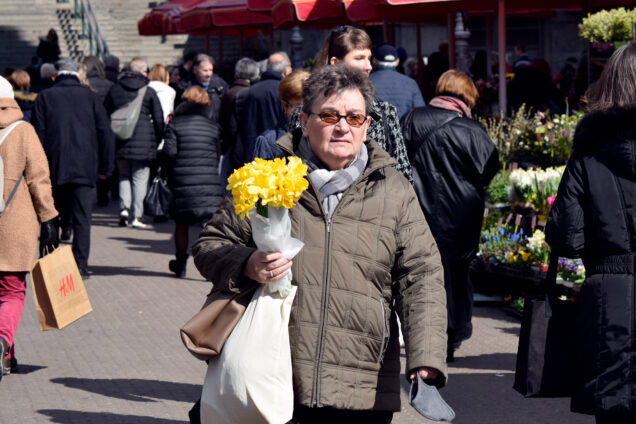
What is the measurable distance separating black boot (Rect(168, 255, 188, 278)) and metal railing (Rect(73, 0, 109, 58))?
67.4 feet

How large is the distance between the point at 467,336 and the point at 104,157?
4.50 meters

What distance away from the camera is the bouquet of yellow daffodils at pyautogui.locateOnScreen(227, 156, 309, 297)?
3221 millimetres

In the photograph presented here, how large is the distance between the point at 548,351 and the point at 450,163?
102 inches

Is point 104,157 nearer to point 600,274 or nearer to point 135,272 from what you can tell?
point 135,272

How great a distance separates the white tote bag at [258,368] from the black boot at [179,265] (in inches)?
266

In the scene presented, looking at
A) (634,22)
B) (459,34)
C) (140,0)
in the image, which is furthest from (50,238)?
(140,0)

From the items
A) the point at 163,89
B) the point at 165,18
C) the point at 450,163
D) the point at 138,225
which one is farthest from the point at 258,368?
the point at 165,18

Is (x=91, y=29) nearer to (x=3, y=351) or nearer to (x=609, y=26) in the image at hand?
(x=609, y=26)

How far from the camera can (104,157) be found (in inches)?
403

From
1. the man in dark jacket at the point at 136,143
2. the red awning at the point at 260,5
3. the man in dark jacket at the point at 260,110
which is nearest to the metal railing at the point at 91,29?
the red awning at the point at 260,5

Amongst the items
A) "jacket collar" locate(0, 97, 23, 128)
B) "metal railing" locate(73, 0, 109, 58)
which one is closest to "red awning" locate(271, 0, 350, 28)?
"jacket collar" locate(0, 97, 23, 128)

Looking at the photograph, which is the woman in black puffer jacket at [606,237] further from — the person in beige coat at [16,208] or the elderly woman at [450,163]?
the person in beige coat at [16,208]

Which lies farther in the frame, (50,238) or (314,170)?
(50,238)

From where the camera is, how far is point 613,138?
403 cm
